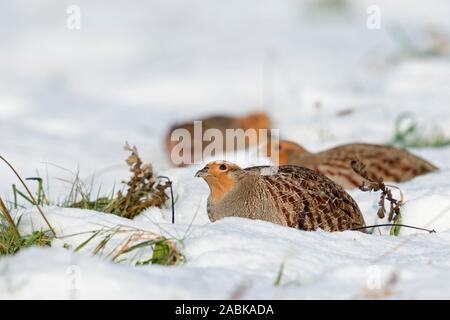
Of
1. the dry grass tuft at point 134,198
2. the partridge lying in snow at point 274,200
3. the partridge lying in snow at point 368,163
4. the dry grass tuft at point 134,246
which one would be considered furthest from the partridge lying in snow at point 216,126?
the dry grass tuft at point 134,246

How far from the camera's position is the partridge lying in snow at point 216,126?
839 cm

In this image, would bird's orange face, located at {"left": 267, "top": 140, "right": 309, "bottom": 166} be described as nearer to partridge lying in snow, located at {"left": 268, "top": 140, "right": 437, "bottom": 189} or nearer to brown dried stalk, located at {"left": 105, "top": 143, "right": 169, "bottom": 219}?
partridge lying in snow, located at {"left": 268, "top": 140, "right": 437, "bottom": 189}

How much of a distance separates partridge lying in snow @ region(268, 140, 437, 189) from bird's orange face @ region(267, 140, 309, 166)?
0.43 ft

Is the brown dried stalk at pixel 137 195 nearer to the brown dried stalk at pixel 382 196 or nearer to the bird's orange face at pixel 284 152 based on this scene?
the brown dried stalk at pixel 382 196

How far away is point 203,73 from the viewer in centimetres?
1183

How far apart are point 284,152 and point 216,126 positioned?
3.03 m

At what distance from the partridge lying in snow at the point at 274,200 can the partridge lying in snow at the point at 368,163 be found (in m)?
1.61

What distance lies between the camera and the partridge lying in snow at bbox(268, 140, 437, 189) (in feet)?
18.3

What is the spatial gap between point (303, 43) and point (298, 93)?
Answer: 10.1 feet

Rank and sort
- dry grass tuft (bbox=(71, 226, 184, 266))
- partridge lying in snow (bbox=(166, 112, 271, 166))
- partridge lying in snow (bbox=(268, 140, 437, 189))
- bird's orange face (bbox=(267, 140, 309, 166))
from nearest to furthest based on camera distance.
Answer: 1. dry grass tuft (bbox=(71, 226, 184, 266))
2. partridge lying in snow (bbox=(268, 140, 437, 189))
3. bird's orange face (bbox=(267, 140, 309, 166))
4. partridge lying in snow (bbox=(166, 112, 271, 166))

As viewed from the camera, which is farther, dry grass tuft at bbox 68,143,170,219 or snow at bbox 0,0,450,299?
dry grass tuft at bbox 68,143,170,219

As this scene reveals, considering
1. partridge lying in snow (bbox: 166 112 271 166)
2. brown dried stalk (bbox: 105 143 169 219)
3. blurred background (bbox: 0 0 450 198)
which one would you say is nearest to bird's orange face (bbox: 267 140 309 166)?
blurred background (bbox: 0 0 450 198)

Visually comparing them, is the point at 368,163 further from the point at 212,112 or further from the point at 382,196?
the point at 212,112
